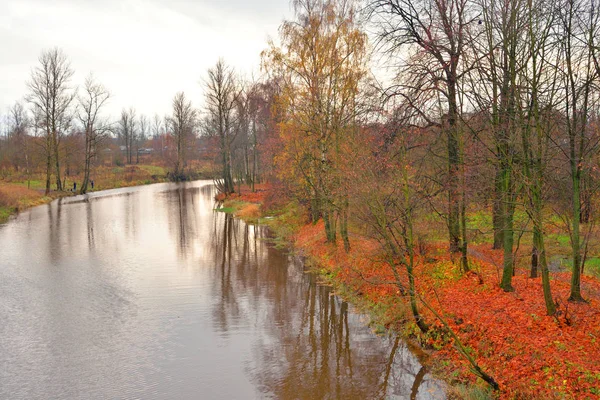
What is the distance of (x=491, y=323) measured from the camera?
9656 mm

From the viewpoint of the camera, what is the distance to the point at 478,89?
36.7 feet

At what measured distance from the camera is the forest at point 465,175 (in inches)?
343

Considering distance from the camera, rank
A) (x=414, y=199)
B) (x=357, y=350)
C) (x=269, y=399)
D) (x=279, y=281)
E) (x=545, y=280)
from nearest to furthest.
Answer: (x=269, y=399) < (x=545, y=280) < (x=357, y=350) < (x=414, y=199) < (x=279, y=281)

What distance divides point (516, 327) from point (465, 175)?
3.61 m

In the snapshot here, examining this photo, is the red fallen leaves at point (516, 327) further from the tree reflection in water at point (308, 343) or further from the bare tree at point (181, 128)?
the bare tree at point (181, 128)

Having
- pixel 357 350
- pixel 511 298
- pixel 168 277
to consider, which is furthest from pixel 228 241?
pixel 511 298

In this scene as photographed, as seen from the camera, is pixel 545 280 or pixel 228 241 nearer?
pixel 545 280

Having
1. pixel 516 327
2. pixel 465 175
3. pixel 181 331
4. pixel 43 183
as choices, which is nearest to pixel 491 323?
pixel 516 327

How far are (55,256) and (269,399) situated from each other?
1522 centimetres

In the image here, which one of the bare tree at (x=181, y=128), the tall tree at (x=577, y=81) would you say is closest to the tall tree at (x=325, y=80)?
the tall tree at (x=577, y=81)

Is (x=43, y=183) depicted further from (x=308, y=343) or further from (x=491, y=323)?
(x=491, y=323)

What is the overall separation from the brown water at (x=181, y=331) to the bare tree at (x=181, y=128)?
50322mm

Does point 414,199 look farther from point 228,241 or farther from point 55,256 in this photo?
point 55,256

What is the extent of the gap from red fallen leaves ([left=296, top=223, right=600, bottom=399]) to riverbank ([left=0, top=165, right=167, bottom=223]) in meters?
28.0
